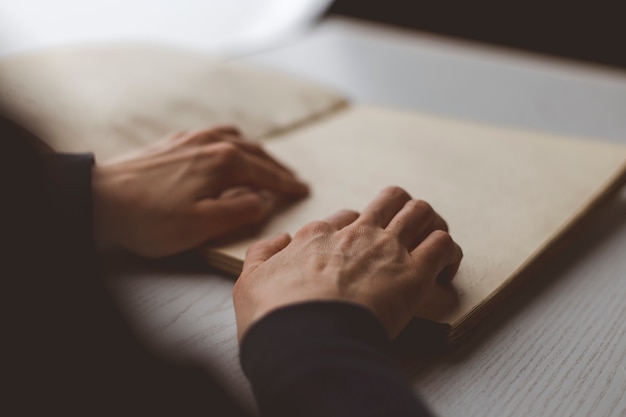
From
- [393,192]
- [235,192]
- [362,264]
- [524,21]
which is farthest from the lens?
[524,21]

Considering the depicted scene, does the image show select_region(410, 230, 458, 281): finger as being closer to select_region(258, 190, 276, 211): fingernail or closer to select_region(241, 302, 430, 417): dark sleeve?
select_region(241, 302, 430, 417): dark sleeve

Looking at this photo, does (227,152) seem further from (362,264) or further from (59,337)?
(59,337)

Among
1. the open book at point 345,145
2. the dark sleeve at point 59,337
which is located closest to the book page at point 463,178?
the open book at point 345,145

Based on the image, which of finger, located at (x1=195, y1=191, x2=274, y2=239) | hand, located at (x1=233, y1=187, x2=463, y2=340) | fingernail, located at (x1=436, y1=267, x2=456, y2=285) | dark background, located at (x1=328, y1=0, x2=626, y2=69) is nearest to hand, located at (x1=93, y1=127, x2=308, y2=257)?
finger, located at (x1=195, y1=191, x2=274, y2=239)

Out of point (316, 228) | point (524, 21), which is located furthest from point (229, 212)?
point (524, 21)

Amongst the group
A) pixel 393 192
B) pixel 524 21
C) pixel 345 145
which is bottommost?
pixel 524 21

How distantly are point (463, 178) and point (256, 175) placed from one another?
0.81ft

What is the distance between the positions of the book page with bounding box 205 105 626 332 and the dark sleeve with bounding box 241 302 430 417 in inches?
4.4

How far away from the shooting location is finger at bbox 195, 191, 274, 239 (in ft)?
2.26

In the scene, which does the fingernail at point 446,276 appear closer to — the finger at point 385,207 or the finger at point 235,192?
the finger at point 385,207

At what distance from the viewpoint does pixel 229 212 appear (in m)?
0.70

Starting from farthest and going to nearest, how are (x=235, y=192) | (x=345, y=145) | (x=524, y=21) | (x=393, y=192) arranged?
(x=524, y=21), (x=345, y=145), (x=235, y=192), (x=393, y=192)

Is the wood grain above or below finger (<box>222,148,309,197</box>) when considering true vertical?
below

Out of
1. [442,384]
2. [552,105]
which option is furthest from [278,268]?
[552,105]
